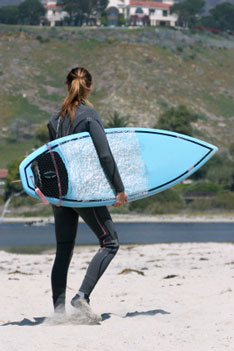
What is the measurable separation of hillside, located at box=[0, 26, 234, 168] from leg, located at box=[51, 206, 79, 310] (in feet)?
244

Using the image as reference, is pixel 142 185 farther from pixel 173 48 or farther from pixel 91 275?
pixel 173 48

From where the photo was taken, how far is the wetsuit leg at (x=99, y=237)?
5719 millimetres

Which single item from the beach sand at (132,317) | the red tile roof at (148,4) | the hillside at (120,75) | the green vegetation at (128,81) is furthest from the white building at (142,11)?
the beach sand at (132,317)

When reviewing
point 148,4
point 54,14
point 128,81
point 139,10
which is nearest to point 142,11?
point 139,10

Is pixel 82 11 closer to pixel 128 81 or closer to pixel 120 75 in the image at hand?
pixel 120 75

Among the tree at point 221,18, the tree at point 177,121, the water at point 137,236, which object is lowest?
the tree at point 177,121

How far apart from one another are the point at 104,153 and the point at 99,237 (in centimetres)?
60

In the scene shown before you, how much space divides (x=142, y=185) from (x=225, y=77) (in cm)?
11230

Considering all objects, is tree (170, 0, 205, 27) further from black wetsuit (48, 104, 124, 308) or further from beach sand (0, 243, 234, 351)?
black wetsuit (48, 104, 124, 308)

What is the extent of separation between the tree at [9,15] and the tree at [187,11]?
102 feet

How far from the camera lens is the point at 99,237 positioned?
18.9ft

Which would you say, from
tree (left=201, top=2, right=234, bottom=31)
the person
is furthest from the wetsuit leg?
tree (left=201, top=2, right=234, bottom=31)

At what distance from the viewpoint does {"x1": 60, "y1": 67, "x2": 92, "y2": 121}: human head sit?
229 inches

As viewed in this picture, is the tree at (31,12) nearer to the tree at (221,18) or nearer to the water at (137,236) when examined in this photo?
the tree at (221,18)
